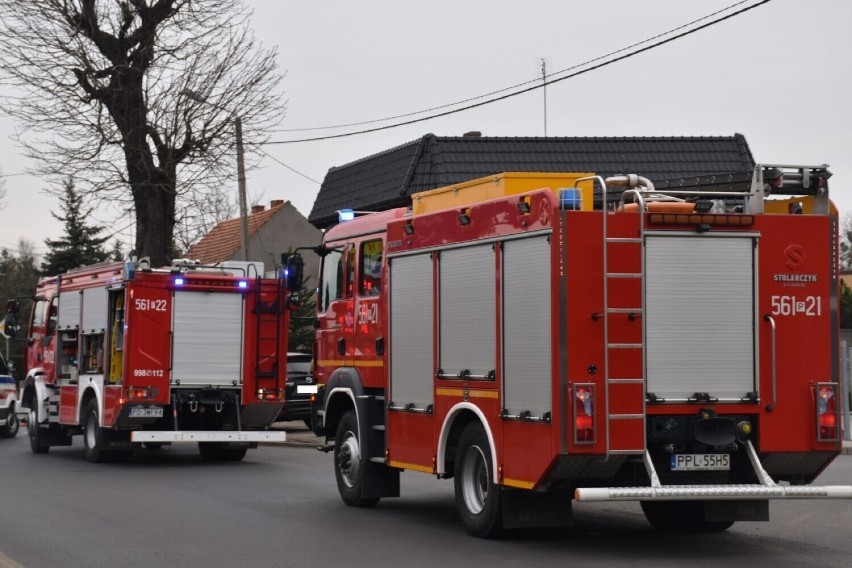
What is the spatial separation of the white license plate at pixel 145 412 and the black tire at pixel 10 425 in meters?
10.0

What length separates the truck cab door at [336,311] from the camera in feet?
47.5

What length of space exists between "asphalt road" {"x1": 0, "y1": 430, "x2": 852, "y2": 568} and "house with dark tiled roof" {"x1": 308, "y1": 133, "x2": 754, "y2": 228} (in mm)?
14331

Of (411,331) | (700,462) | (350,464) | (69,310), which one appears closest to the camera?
(700,462)

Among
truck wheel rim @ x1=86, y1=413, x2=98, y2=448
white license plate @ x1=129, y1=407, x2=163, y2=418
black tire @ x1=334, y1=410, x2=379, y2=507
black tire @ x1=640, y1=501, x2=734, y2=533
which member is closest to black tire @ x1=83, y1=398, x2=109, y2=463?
truck wheel rim @ x1=86, y1=413, x2=98, y2=448

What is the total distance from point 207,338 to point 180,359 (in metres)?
0.53

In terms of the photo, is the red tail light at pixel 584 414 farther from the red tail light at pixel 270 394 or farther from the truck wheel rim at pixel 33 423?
the truck wheel rim at pixel 33 423

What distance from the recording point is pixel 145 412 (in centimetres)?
1975

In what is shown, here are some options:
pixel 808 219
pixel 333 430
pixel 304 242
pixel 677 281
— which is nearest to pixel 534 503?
pixel 677 281

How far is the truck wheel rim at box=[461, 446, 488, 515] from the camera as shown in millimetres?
11453

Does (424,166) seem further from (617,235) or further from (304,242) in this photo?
(304,242)

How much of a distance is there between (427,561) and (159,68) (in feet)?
69.8

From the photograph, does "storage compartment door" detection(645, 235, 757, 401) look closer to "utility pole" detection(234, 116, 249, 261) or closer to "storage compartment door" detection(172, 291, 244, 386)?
"storage compartment door" detection(172, 291, 244, 386)

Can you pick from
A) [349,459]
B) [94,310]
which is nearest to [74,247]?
[94,310]

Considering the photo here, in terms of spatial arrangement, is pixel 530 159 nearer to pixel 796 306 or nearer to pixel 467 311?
pixel 467 311
